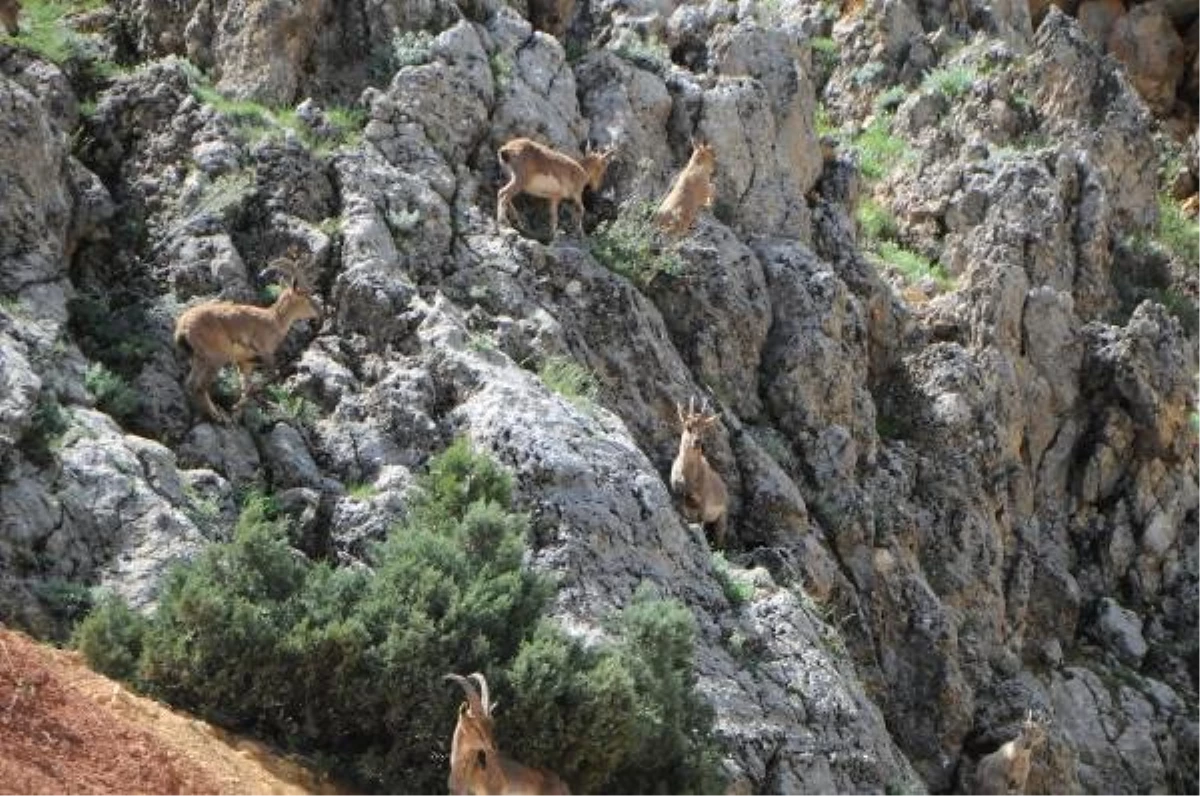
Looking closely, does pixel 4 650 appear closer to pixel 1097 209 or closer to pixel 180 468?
pixel 180 468

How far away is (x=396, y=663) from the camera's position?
46.3 ft

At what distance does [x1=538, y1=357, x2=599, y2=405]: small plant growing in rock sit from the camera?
703 inches

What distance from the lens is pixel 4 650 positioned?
12.9m

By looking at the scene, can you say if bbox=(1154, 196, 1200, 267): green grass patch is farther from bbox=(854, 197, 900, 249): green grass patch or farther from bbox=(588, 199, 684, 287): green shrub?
bbox=(588, 199, 684, 287): green shrub

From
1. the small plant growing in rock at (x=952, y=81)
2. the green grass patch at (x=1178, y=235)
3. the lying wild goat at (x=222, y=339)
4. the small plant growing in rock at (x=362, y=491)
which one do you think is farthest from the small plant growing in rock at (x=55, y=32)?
the green grass patch at (x=1178, y=235)

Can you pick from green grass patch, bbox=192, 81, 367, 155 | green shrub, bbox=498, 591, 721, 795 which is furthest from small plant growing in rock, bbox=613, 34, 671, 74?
green shrub, bbox=498, 591, 721, 795

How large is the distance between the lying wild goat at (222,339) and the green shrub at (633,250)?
5.09 meters

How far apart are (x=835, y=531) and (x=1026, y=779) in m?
4.15

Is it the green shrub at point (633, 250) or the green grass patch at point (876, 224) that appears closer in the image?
the green shrub at point (633, 250)

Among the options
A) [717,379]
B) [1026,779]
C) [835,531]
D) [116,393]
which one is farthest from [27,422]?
[1026,779]

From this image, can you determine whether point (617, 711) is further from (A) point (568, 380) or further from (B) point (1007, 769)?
(B) point (1007, 769)

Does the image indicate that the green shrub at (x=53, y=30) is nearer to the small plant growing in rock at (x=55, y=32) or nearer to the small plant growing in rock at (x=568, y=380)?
the small plant growing in rock at (x=55, y=32)

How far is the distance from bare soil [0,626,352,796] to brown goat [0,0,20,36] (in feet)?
32.0

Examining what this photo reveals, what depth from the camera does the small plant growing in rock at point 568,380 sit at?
17.9 m
